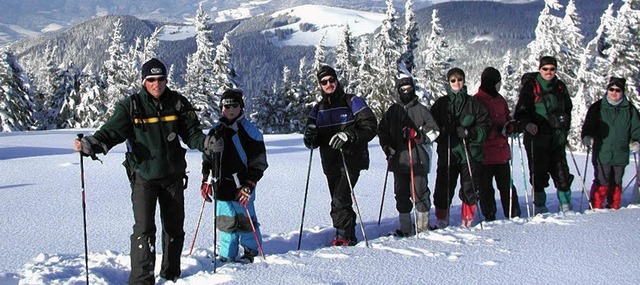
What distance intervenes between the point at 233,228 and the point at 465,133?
2.95m

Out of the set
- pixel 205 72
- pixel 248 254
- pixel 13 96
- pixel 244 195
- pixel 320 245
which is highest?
pixel 205 72

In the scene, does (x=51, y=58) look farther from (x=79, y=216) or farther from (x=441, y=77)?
(x=79, y=216)

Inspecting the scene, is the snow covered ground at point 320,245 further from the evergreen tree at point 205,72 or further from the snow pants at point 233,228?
the evergreen tree at point 205,72

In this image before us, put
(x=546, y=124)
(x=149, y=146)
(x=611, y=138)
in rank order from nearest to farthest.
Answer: (x=149, y=146) → (x=546, y=124) → (x=611, y=138)

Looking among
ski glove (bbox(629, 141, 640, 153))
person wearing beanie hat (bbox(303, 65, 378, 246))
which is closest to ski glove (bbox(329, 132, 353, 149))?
person wearing beanie hat (bbox(303, 65, 378, 246))

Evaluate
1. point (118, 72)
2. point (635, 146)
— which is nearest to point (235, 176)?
point (635, 146)

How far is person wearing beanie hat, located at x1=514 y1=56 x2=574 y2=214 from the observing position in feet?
21.8

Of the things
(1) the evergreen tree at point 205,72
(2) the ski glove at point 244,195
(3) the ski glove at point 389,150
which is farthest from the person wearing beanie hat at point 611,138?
(1) the evergreen tree at point 205,72

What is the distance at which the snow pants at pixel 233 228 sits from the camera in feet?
16.3

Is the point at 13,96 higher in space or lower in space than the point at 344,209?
higher

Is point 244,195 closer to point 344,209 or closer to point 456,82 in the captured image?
point 344,209

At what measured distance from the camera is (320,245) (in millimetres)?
6047

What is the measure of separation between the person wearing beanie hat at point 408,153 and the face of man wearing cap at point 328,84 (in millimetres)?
902

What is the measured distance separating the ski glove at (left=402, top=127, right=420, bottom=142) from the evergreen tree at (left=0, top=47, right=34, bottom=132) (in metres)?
37.2
